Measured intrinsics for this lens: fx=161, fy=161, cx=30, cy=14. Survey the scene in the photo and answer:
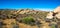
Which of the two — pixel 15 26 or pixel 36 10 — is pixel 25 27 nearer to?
pixel 15 26

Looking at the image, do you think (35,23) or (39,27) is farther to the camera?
(35,23)

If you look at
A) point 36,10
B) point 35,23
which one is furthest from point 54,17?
point 36,10

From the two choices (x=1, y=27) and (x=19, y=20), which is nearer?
(x=1, y=27)

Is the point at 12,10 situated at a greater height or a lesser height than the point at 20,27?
greater

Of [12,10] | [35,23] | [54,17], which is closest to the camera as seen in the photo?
[35,23]

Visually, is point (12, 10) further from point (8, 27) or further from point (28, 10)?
point (8, 27)

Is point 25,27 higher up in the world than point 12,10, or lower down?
lower down

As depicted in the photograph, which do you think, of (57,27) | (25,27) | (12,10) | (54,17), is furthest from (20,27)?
(12,10)

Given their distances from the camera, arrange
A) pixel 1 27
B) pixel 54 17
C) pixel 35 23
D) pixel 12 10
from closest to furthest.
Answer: pixel 1 27 → pixel 35 23 → pixel 54 17 → pixel 12 10
